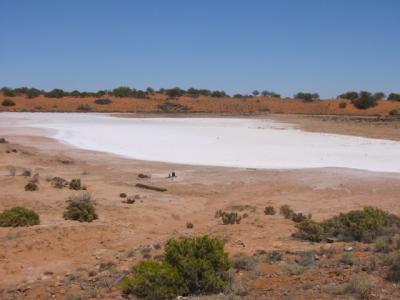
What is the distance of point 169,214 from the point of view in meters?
14.0

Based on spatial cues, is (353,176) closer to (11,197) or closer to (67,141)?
(11,197)

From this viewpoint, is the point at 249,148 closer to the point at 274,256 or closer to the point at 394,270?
the point at 274,256

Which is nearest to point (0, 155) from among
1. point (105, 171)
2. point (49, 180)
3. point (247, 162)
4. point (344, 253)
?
point (105, 171)

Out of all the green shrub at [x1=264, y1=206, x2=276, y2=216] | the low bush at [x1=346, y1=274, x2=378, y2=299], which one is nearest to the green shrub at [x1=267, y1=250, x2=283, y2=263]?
the low bush at [x1=346, y1=274, x2=378, y2=299]

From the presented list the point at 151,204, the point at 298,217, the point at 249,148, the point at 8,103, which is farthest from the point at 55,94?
the point at 298,217

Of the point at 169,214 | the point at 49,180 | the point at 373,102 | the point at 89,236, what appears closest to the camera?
the point at 89,236

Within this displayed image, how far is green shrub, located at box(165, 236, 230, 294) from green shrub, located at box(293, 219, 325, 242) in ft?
10.7

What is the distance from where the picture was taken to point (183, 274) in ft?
25.3

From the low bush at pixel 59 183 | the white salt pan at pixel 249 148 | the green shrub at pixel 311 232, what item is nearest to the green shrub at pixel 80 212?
the low bush at pixel 59 183

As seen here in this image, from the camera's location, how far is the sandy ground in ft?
34.3

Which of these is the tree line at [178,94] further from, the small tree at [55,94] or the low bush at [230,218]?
the low bush at [230,218]

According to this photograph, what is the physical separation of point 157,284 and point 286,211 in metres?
6.78

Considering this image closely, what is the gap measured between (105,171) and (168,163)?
334cm

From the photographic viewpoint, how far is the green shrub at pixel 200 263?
7.60 m
